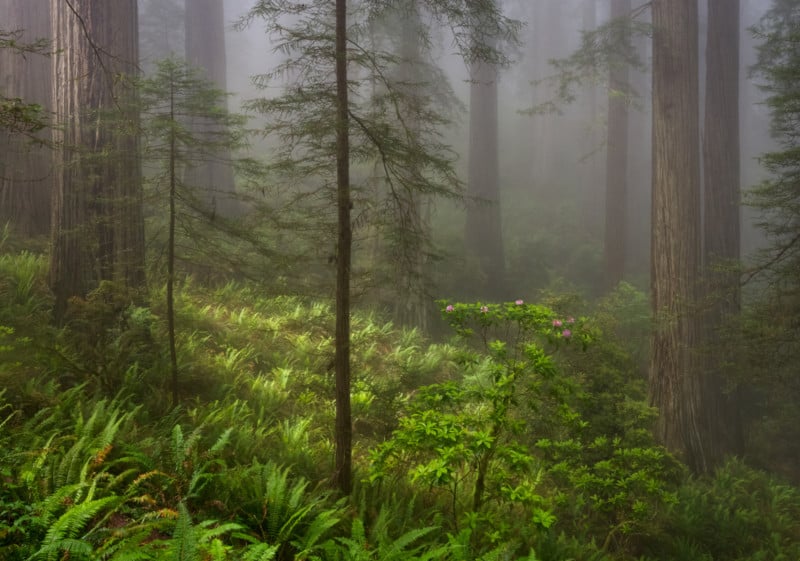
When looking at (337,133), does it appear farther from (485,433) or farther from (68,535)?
(68,535)

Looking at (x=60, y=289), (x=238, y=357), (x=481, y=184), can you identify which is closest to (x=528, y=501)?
(x=238, y=357)

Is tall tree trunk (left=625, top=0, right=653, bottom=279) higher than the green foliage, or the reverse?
tall tree trunk (left=625, top=0, right=653, bottom=279)

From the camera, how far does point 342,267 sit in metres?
4.72

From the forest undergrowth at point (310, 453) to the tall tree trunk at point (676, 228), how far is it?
1.01 metres

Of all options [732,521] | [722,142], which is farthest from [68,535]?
[722,142]

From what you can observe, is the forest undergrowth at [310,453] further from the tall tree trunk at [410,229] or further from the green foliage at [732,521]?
the tall tree trunk at [410,229]

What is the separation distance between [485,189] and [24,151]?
44.4 ft

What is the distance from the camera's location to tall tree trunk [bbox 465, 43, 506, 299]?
1648 centimetres

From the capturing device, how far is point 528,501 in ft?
13.8

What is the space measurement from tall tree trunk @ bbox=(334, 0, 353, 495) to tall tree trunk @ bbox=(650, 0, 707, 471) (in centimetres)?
607

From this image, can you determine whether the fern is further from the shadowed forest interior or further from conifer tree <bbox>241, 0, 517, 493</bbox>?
conifer tree <bbox>241, 0, 517, 493</bbox>

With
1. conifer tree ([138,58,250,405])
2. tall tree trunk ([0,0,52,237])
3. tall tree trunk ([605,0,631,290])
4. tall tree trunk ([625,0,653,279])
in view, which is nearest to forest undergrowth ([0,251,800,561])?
conifer tree ([138,58,250,405])

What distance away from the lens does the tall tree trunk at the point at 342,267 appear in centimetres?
460

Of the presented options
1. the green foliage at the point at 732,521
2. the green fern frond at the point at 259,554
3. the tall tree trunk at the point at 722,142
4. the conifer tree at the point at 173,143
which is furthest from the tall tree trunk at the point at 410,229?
the tall tree trunk at the point at 722,142
